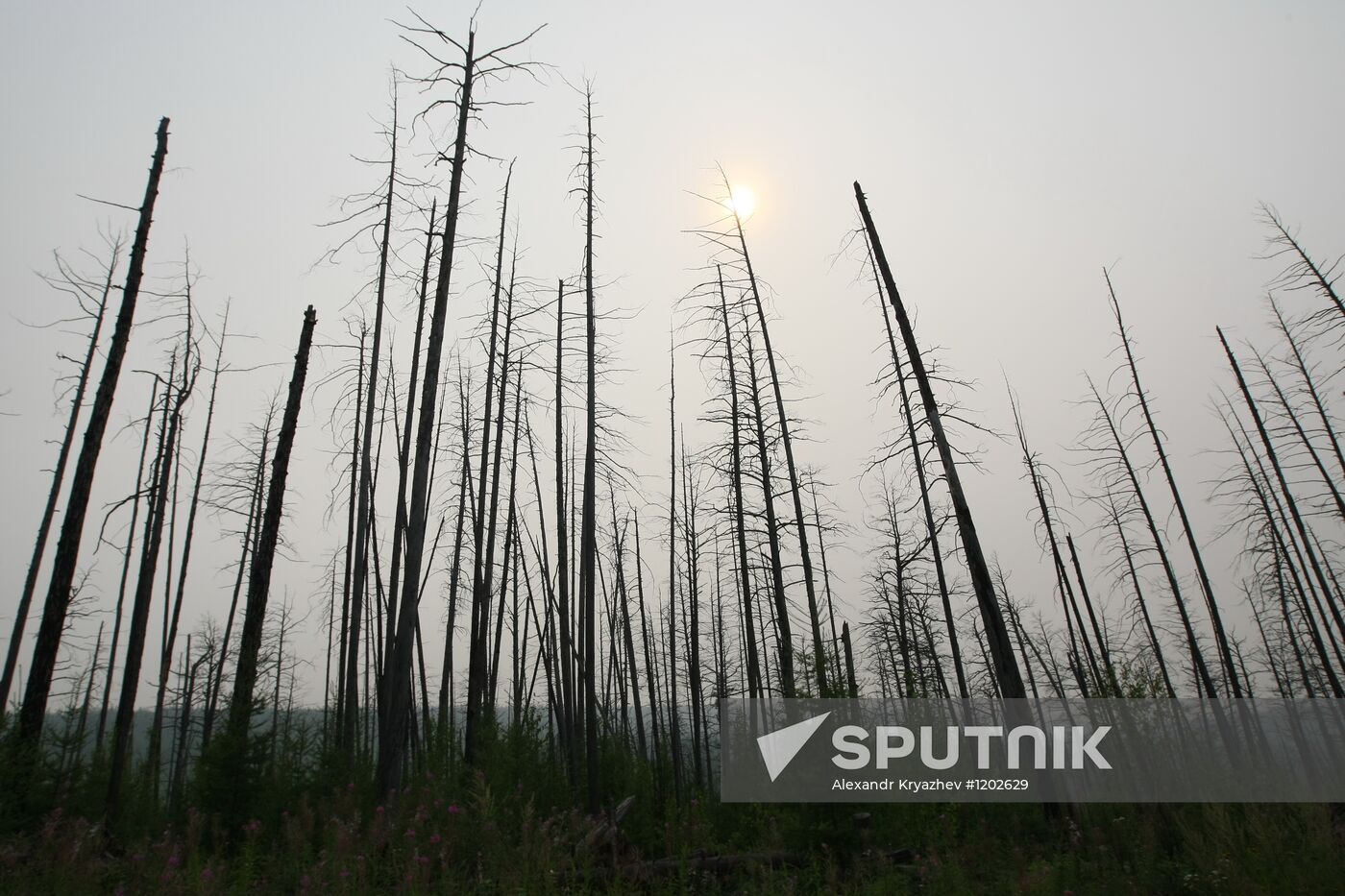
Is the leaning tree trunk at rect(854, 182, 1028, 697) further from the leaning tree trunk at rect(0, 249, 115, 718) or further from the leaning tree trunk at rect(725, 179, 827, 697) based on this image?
the leaning tree trunk at rect(0, 249, 115, 718)

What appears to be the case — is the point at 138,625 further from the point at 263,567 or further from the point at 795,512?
the point at 795,512

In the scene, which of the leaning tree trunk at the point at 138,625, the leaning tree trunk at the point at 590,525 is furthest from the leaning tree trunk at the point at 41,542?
the leaning tree trunk at the point at 590,525

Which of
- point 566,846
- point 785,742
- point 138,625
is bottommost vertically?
point 566,846

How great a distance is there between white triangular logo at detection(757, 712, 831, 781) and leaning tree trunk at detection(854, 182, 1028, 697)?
2547 mm

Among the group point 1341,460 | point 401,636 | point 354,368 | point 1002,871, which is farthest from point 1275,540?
point 354,368

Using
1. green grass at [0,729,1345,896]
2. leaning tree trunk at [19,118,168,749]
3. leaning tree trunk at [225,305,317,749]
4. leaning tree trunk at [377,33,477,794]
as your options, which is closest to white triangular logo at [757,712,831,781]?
green grass at [0,729,1345,896]

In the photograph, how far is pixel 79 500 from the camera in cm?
862

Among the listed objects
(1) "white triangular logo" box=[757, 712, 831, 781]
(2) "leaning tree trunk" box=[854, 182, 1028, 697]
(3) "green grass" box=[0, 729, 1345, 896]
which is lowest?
(3) "green grass" box=[0, 729, 1345, 896]

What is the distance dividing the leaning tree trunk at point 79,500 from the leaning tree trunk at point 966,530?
1174 centimetres

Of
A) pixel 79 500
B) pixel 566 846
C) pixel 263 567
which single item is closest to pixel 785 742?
pixel 566 846

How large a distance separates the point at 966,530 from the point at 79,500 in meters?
12.5

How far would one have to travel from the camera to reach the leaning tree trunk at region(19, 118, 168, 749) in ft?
26.2

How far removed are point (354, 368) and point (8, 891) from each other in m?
10.5

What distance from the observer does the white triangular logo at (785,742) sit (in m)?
8.59
